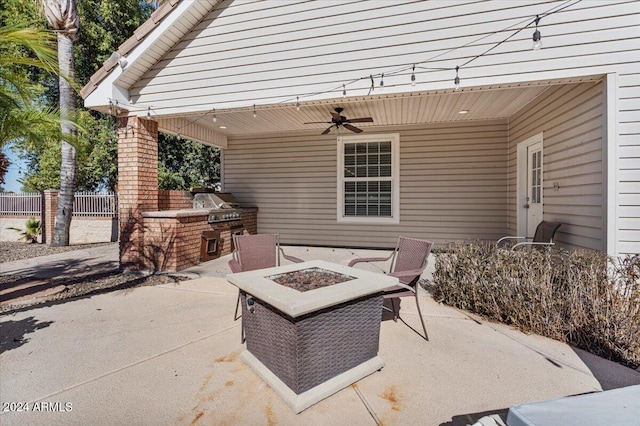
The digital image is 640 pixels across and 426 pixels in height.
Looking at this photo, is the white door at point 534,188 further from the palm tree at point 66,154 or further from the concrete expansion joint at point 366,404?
the palm tree at point 66,154

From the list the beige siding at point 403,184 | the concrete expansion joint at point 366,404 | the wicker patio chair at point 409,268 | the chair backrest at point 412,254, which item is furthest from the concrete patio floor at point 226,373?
the beige siding at point 403,184

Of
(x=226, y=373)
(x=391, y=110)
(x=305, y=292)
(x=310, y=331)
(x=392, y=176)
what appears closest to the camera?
(x=310, y=331)

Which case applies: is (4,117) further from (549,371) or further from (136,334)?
(549,371)

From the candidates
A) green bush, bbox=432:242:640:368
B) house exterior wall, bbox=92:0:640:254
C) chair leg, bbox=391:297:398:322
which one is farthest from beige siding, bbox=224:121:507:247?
chair leg, bbox=391:297:398:322

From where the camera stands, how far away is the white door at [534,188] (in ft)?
17.3

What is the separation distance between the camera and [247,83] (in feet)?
15.8

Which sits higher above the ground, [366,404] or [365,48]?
[365,48]

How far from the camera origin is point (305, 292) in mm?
2014

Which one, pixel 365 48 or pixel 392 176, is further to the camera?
pixel 392 176

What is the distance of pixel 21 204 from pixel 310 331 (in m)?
12.7

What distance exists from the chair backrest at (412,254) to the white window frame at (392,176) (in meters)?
3.78

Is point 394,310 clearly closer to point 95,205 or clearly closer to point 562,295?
point 562,295

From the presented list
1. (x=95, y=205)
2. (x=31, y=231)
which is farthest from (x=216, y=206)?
(x=31, y=231)

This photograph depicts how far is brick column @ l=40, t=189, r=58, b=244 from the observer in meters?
9.13
